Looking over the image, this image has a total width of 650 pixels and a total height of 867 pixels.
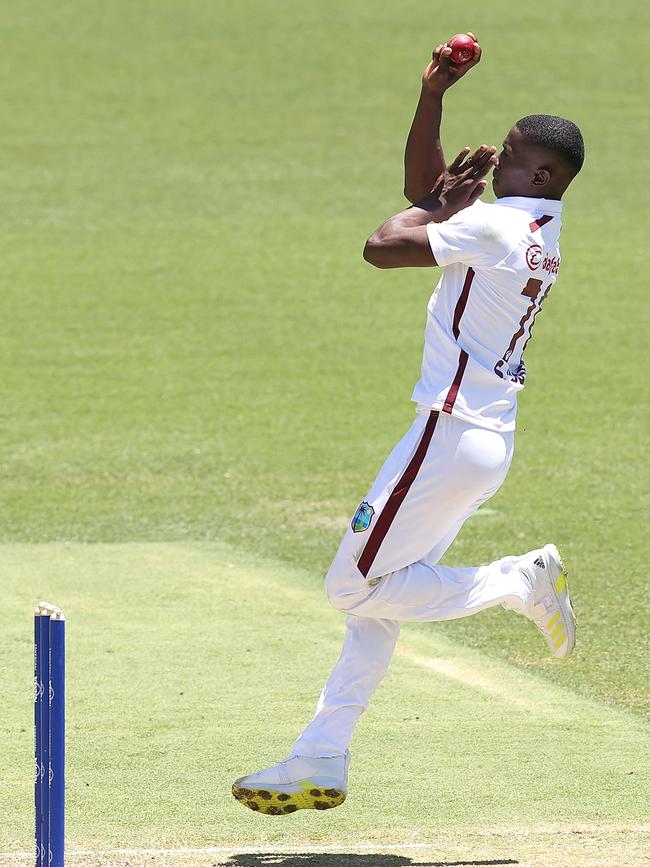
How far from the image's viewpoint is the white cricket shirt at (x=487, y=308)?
568 cm

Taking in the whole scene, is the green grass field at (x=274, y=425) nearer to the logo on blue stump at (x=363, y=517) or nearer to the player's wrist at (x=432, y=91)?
the logo on blue stump at (x=363, y=517)

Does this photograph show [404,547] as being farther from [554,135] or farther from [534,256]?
[554,135]

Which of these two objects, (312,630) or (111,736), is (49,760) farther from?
(312,630)

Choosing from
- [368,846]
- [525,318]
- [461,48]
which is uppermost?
[461,48]

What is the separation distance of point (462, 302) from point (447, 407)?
0.40 meters

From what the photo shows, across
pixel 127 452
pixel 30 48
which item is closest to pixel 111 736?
pixel 127 452

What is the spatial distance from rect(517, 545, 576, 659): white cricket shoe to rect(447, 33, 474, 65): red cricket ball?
1.95 meters

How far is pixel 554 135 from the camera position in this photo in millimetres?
5758

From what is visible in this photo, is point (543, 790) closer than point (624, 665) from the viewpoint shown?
Yes

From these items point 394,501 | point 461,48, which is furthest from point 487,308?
point 461,48

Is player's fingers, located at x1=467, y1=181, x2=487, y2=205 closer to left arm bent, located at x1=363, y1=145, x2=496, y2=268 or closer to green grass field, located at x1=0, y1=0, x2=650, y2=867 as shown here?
left arm bent, located at x1=363, y1=145, x2=496, y2=268

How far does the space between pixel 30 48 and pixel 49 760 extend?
26.7m

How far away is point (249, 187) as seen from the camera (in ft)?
76.2

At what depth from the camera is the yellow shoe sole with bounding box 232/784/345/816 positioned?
18.5 ft
